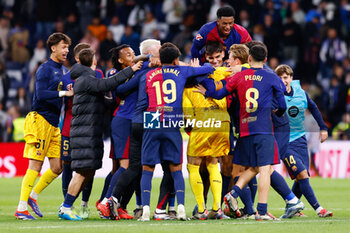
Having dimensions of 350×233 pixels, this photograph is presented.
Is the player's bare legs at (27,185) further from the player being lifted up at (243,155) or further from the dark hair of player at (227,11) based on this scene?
the dark hair of player at (227,11)

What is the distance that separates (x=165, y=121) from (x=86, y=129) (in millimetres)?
1069

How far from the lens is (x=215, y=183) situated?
30.5 feet

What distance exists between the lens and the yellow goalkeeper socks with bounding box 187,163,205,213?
9.17m

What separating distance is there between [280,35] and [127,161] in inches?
473

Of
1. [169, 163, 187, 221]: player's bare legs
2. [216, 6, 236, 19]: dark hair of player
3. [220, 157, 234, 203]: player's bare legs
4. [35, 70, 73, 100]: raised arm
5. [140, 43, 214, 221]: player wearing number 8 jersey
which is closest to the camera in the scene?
[169, 163, 187, 221]: player's bare legs

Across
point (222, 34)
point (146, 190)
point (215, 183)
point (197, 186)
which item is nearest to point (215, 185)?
point (215, 183)

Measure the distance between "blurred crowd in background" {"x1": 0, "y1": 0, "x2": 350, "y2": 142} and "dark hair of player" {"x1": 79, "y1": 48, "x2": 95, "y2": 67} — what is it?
32.2ft

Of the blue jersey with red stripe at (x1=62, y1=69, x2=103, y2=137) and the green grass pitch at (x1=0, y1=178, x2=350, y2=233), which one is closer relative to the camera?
the green grass pitch at (x1=0, y1=178, x2=350, y2=233)

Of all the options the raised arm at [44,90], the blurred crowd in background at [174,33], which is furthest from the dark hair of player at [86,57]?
the blurred crowd in background at [174,33]

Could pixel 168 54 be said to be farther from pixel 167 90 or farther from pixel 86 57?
pixel 86 57

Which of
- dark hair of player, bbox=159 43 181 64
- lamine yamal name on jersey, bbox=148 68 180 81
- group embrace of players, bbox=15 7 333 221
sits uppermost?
dark hair of player, bbox=159 43 181 64

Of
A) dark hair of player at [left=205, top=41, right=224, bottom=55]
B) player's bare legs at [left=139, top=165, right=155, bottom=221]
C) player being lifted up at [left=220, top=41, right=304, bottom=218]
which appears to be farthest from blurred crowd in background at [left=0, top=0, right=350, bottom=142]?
player's bare legs at [left=139, top=165, right=155, bottom=221]

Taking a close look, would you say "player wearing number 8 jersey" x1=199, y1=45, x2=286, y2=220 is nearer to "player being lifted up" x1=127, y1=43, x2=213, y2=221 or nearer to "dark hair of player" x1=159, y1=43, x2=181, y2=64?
"player being lifted up" x1=127, y1=43, x2=213, y2=221

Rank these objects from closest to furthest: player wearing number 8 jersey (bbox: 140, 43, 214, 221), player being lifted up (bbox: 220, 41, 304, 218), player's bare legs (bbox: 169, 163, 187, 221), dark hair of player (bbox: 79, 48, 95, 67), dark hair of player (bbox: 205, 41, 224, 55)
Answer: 1. player's bare legs (bbox: 169, 163, 187, 221)
2. player wearing number 8 jersey (bbox: 140, 43, 214, 221)
3. player being lifted up (bbox: 220, 41, 304, 218)
4. dark hair of player (bbox: 79, 48, 95, 67)
5. dark hair of player (bbox: 205, 41, 224, 55)
